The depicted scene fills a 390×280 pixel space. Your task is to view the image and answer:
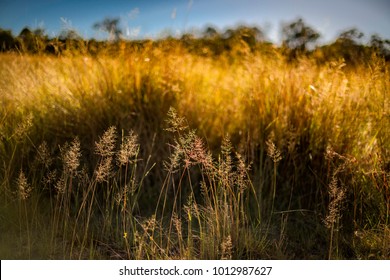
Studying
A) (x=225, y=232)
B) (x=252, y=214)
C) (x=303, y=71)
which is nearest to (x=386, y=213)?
(x=252, y=214)

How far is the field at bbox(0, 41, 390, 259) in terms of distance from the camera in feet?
7.82

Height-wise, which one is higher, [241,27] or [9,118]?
[241,27]

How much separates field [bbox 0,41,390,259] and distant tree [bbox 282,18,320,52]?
21 centimetres

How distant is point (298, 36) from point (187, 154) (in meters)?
1.56

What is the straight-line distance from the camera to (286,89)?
3.11m

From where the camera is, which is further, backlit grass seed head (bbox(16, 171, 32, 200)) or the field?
the field

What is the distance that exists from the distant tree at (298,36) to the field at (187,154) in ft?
0.69

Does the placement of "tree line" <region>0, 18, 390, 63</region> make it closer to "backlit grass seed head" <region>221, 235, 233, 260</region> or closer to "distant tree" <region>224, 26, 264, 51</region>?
"distant tree" <region>224, 26, 264, 51</region>

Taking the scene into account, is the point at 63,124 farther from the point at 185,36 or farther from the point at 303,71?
the point at 303,71

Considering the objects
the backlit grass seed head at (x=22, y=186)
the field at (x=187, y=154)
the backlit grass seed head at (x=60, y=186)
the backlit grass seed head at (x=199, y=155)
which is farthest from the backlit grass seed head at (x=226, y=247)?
the backlit grass seed head at (x=22, y=186)

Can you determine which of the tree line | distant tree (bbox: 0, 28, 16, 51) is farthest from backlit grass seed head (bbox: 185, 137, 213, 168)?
distant tree (bbox: 0, 28, 16, 51)

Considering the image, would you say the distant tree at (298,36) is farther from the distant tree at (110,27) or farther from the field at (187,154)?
the distant tree at (110,27)

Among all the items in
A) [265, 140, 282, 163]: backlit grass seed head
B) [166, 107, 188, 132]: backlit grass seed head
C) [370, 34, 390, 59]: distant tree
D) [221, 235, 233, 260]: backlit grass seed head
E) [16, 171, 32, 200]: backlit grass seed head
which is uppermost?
[370, 34, 390, 59]: distant tree
